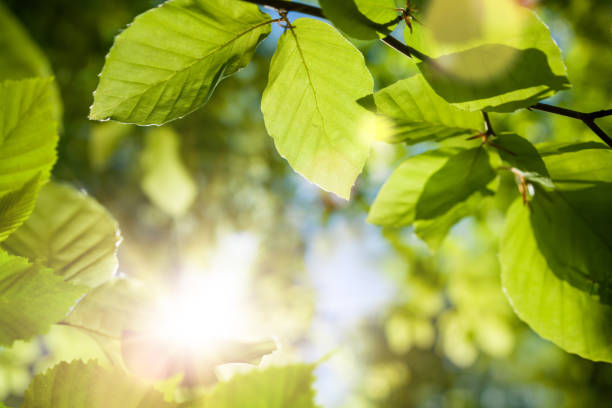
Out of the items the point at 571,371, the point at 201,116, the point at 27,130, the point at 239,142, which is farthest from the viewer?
the point at 239,142

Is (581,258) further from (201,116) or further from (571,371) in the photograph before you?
(571,371)

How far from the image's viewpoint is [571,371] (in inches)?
97.0

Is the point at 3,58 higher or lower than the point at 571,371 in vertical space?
higher

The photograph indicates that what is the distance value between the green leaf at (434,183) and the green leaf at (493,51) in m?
0.10

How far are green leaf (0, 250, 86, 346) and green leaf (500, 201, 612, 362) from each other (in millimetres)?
368

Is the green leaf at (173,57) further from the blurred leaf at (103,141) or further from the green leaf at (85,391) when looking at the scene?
the blurred leaf at (103,141)

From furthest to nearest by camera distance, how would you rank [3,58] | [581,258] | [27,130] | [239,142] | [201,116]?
1. [239,142]
2. [201,116]
3. [3,58]
4. [581,258]
5. [27,130]

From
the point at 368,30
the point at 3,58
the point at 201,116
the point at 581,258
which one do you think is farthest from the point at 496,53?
the point at 201,116

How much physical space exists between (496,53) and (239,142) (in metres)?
2.67

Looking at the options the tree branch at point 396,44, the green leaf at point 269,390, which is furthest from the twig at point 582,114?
the green leaf at point 269,390

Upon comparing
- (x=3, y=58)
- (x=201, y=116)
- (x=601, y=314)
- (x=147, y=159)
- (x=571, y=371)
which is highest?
(x=3, y=58)

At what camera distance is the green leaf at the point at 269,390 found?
19 cm

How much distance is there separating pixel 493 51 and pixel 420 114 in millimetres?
82

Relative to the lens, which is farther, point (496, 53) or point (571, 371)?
point (571, 371)
